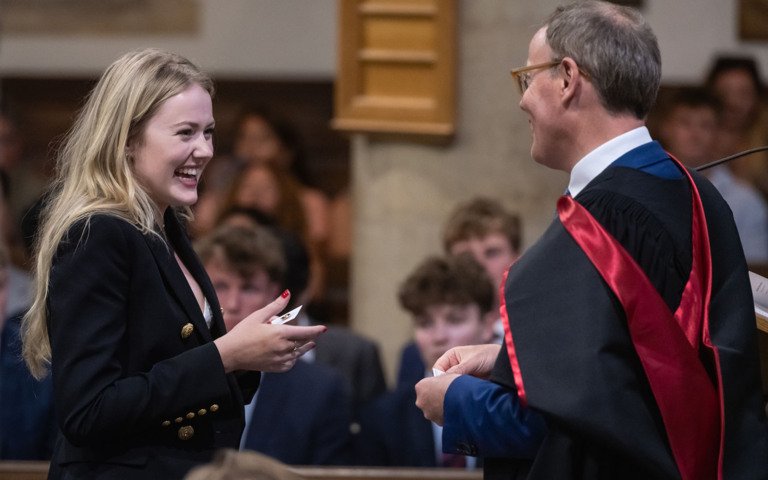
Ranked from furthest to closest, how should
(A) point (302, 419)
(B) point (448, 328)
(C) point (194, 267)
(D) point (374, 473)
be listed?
(B) point (448, 328) → (A) point (302, 419) → (D) point (374, 473) → (C) point (194, 267)

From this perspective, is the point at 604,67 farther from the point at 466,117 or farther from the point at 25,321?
the point at 466,117

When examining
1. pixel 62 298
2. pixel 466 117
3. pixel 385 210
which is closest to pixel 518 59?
pixel 466 117

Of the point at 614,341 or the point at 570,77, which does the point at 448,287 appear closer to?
the point at 570,77

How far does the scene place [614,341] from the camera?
9.97 ft

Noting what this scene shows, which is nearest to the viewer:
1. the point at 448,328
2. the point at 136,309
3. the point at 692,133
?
the point at 136,309

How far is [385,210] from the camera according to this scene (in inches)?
283

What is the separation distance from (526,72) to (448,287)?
2.31m

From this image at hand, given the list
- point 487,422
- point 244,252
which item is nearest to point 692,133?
point 244,252

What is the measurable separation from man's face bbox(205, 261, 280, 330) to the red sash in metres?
2.24

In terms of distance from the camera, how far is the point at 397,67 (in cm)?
703

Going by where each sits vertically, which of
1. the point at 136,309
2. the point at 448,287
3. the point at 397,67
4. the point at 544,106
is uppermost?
the point at 544,106

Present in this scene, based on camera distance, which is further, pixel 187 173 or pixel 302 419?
pixel 302 419

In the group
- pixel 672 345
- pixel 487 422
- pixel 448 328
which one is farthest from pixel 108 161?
pixel 448 328

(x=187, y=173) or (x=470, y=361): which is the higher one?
(x=187, y=173)
